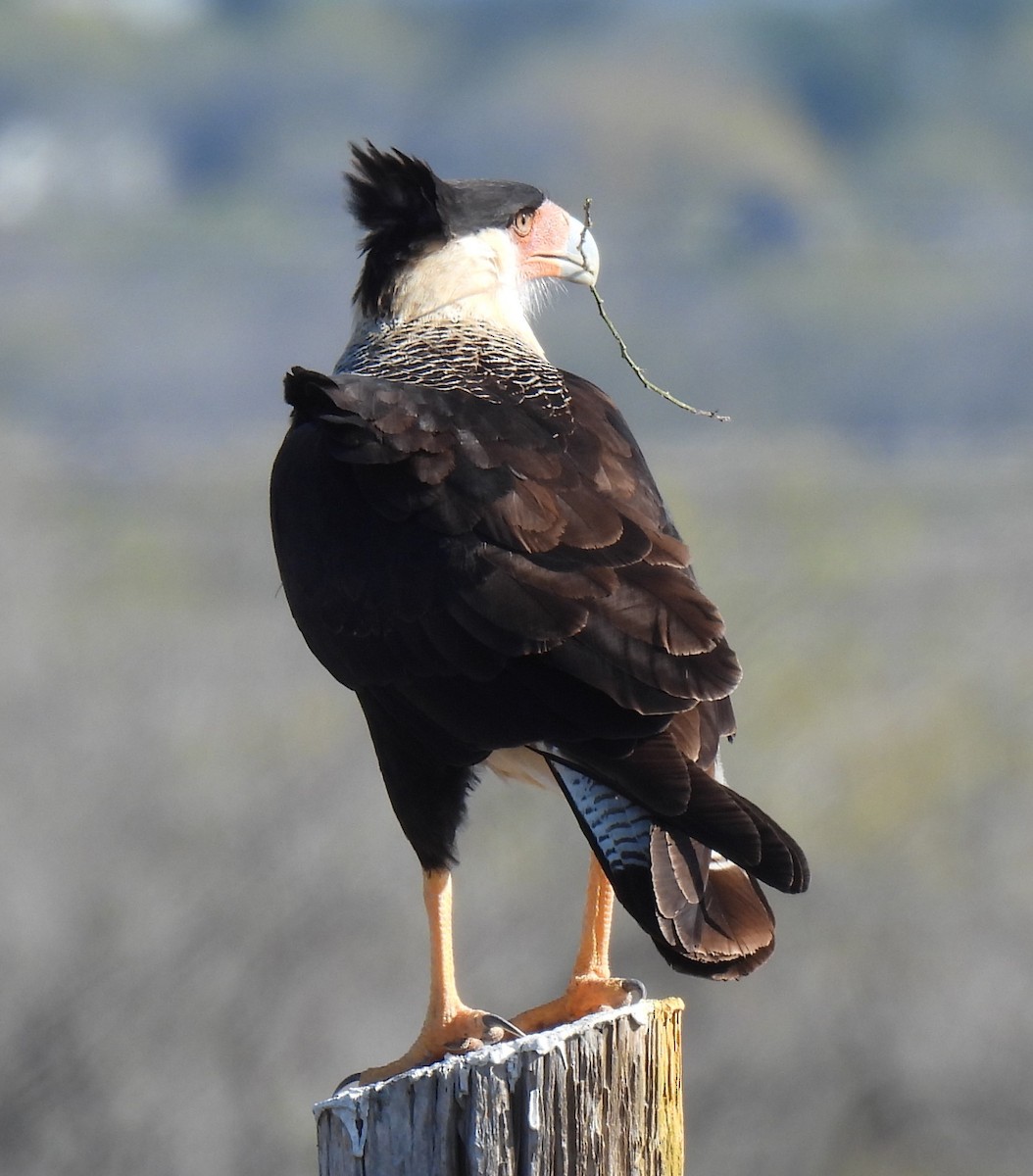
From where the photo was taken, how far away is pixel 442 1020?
4.09 meters

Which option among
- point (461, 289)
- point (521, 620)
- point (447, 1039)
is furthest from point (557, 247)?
point (447, 1039)

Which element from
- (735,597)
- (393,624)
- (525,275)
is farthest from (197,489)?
(393,624)

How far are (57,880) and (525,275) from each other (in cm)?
738

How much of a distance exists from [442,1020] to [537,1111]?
3.20 ft

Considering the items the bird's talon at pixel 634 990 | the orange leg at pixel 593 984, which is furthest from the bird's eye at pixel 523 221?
the bird's talon at pixel 634 990

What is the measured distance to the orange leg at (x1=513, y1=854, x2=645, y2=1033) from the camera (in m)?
3.97

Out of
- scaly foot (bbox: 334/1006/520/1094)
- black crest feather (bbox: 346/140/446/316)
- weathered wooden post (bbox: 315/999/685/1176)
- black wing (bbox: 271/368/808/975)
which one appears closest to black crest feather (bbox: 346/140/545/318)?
black crest feather (bbox: 346/140/446/316)

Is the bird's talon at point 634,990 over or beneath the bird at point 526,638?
beneath

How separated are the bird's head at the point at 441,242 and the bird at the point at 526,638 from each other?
1.21 feet

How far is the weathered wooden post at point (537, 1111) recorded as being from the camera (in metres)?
3.14

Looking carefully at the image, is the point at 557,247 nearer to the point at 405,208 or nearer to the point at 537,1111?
the point at 405,208

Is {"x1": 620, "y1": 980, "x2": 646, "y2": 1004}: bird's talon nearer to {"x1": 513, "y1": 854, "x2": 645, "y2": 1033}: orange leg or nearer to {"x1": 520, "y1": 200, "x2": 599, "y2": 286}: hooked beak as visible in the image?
{"x1": 513, "y1": 854, "x2": 645, "y2": 1033}: orange leg

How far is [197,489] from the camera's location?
2036 centimetres

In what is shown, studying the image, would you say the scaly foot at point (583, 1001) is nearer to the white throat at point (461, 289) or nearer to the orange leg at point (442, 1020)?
the orange leg at point (442, 1020)
